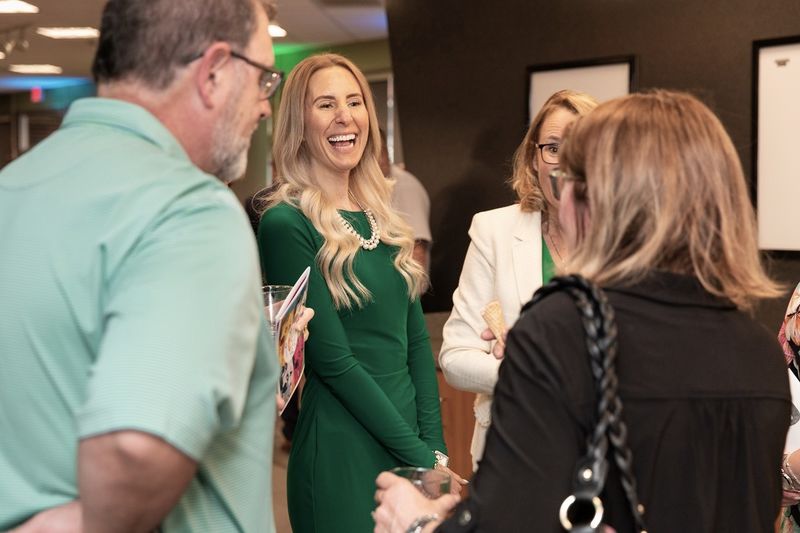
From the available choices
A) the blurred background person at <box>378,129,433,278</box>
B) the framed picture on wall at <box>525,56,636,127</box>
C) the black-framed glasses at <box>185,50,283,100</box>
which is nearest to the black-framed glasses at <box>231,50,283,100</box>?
the black-framed glasses at <box>185,50,283,100</box>

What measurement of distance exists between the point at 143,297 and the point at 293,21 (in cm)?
981

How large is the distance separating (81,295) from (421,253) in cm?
485

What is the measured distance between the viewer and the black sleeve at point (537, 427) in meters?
1.10

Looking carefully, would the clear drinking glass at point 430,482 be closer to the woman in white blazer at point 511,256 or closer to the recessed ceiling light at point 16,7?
the woman in white blazer at point 511,256

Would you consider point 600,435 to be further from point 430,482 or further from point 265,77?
point 265,77

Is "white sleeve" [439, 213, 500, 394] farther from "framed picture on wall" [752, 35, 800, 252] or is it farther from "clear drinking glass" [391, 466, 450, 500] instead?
"framed picture on wall" [752, 35, 800, 252]

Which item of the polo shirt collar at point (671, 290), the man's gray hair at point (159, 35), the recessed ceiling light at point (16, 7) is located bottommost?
the polo shirt collar at point (671, 290)

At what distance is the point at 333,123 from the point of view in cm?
243

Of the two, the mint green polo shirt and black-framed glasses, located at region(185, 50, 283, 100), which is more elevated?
black-framed glasses, located at region(185, 50, 283, 100)

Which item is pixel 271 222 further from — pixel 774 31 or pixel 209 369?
pixel 774 31

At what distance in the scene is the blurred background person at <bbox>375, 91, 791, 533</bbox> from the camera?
3.67ft

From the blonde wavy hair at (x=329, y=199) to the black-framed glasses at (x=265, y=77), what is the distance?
94 centimetres

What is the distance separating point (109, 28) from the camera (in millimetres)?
1212

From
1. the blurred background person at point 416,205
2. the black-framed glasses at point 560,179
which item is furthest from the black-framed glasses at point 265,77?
the blurred background person at point 416,205
